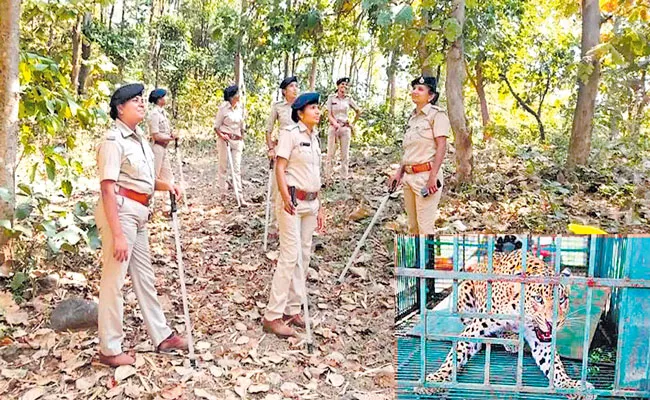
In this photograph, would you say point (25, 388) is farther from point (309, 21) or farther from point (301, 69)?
point (301, 69)

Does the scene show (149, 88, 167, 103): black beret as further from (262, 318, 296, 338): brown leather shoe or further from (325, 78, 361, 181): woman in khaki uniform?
(262, 318, 296, 338): brown leather shoe

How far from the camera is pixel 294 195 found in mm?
3727

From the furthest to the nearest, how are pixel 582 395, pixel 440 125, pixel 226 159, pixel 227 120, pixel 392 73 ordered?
pixel 392 73
pixel 226 159
pixel 227 120
pixel 440 125
pixel 582 395

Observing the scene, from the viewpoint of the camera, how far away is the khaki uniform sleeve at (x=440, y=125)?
4.21 meters

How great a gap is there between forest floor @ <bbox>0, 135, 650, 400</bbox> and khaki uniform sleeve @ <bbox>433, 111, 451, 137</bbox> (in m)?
0.74

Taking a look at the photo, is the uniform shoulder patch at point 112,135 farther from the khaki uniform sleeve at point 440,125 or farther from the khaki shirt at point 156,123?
the khaki shirt at point 156,123

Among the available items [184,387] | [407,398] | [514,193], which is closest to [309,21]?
[514,193]

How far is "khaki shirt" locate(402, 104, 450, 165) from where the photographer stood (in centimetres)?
423

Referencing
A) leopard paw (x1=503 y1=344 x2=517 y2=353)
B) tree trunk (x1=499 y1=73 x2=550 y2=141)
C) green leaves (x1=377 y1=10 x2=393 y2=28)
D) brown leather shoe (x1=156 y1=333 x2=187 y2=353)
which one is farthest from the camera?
tree trunk (x1=499 y1=73 x2=550 y2=141)

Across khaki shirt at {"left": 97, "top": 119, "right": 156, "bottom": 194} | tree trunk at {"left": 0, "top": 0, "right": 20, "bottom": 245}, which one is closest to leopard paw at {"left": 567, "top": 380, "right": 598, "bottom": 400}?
khaki shirt at {"left": 97, "top": 119, "right": 156, "bottom": 194}

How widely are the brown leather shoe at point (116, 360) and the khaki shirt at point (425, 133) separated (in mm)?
2445

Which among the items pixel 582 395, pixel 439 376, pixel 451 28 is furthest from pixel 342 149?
pixel 582 395

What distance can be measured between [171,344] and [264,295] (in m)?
1.11

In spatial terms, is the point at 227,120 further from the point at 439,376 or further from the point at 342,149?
the point at 439,376
